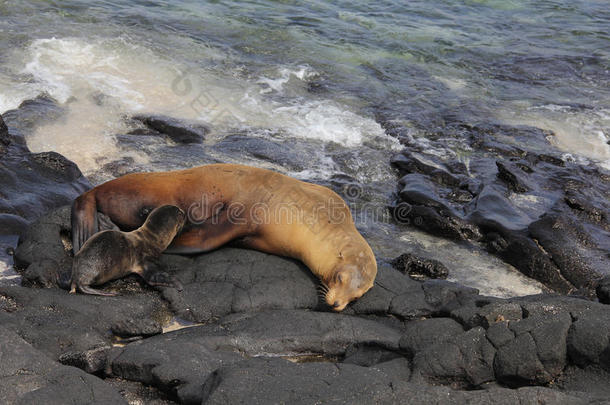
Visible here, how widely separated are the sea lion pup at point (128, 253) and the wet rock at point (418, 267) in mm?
2426

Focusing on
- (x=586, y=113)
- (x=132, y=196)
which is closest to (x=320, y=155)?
(x=132, y=196)

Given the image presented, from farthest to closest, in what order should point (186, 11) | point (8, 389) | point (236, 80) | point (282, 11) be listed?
point (282, 11) < point (186, 11) < point (236, 80) < point (8, 389)

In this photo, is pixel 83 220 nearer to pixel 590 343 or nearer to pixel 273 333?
pixel 273 333

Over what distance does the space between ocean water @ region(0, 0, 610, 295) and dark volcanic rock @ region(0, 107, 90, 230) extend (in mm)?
742

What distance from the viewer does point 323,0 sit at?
2102 cm

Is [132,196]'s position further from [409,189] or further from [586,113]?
[586,113]

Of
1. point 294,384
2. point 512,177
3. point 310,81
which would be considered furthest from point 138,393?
point 310,81

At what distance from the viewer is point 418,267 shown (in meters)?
6.97

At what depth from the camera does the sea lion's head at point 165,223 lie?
19.2 ft

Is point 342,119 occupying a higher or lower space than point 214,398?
lower

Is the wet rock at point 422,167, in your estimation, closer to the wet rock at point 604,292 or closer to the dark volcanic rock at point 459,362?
the wet rock at point 604,292

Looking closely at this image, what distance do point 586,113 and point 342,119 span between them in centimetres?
585

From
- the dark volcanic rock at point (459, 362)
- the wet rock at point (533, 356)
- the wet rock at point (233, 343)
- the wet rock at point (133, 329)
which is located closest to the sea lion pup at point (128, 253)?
the wet rock at point (133, 329)

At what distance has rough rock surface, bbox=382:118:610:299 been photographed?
7711 mm
